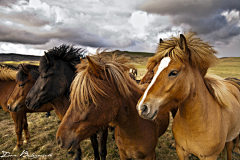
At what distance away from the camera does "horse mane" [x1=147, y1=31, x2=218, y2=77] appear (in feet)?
4.76

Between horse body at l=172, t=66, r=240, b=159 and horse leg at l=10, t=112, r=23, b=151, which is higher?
horse body at l=172, t=66, r=240, b=159

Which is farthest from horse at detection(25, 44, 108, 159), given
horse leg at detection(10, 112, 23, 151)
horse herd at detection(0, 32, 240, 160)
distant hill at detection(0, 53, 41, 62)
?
distant hill at detection(0, 53, 41, 62)

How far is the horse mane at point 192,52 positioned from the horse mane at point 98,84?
590 millimetres

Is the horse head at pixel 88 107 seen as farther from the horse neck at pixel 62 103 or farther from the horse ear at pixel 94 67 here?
the horse neck at pixel 62 103

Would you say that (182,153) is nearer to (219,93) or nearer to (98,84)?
(219,93)

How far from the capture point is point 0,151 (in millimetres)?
4062

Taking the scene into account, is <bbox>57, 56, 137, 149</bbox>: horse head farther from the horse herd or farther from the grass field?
the grass field

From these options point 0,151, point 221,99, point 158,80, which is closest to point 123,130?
point 158,80

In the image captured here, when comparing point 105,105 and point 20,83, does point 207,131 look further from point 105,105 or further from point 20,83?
point 20,83

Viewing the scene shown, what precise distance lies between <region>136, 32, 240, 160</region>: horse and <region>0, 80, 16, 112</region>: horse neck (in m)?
5.10

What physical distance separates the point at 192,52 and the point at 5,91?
19.3ft

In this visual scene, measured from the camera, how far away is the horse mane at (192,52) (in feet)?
4.76

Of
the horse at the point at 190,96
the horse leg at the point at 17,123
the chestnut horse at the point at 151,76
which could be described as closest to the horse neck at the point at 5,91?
the horse leg at the point at 17,123

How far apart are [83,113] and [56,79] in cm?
163
